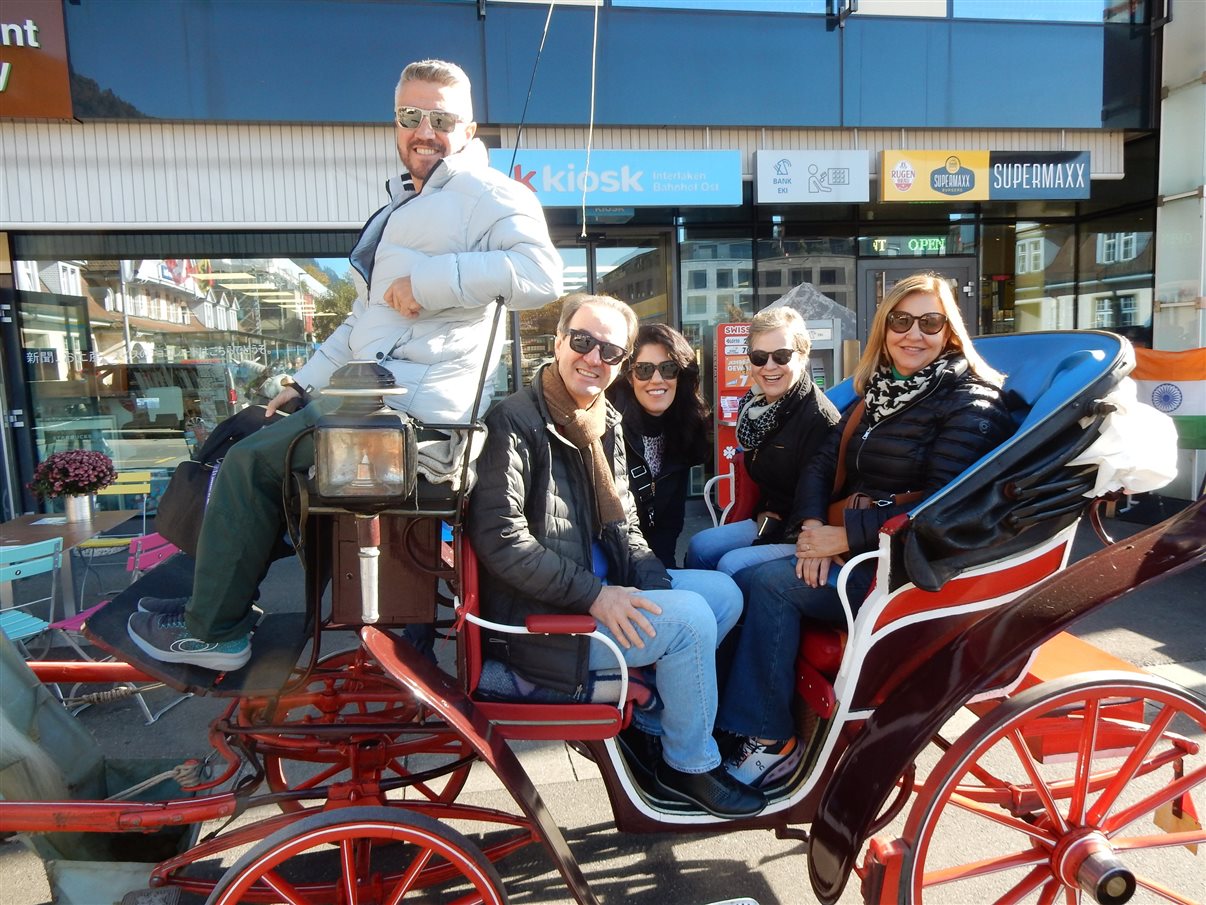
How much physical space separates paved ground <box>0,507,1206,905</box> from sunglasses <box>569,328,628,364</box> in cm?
171

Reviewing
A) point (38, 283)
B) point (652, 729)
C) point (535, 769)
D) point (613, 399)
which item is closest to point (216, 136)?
point (38, 283)

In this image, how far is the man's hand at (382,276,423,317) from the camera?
6.53 feet

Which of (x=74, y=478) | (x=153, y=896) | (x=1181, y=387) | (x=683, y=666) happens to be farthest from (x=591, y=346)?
(x=1181, y=387)

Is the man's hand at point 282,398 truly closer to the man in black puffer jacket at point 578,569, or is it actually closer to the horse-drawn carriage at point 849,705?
the horse-drawn carriage at point 849,705

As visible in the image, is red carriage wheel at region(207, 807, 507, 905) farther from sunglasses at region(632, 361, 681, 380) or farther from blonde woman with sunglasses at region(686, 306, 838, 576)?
sunglasses at region(632, 361, 681, 380)

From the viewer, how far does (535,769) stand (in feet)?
10.9

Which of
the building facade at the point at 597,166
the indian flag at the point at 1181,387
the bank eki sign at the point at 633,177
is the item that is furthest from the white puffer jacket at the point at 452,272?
the indian flag at the point at 1181,387

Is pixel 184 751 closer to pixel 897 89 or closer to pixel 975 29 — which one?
pixel 897 89

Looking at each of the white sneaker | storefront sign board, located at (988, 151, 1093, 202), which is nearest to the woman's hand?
the white sneaker

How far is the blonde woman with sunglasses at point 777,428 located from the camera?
2984 millimetres

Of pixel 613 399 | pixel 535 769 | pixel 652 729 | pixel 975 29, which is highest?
pixel 975 29

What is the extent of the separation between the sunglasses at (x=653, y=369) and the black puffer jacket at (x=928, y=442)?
94 centimetres

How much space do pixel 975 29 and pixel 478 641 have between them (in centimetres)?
756

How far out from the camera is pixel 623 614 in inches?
81.4
